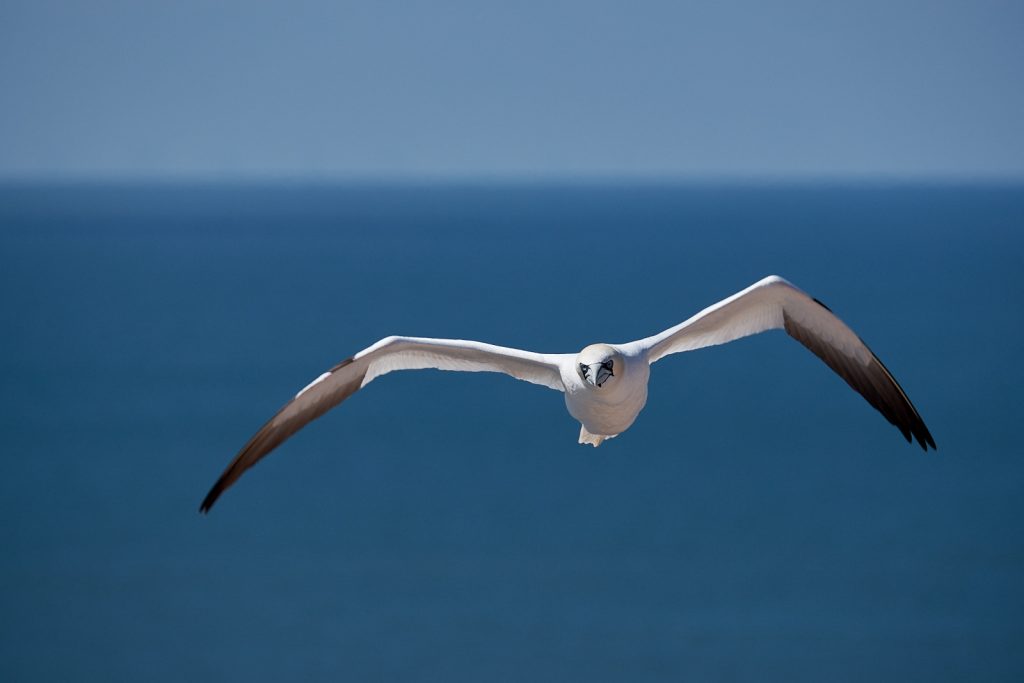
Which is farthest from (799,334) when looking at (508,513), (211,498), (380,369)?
(508,513)

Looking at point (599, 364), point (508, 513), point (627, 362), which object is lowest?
point (508, 513)

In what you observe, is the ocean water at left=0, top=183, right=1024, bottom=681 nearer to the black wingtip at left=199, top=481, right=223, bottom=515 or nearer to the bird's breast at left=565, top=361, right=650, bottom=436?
the black wingtip at left=199, top=481, right=223, bottom=515

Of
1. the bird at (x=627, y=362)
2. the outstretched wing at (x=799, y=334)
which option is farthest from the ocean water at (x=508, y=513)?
the bird at (x=627, y=362)

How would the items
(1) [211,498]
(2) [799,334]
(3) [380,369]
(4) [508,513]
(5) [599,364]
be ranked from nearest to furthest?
(5) [599,364], (1) [211,498], (3) [380,369], (2) [799,334], (4) [508,513]

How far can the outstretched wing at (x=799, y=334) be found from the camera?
66.5 ft

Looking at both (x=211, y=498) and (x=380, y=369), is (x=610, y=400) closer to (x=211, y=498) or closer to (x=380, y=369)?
(x=380, y=369)

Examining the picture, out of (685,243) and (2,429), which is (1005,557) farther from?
(685,243)

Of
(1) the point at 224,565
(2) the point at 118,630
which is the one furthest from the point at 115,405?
(2) the point at 118,630

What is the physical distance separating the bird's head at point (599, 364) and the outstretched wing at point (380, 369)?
1.28 meters

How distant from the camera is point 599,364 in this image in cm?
1852

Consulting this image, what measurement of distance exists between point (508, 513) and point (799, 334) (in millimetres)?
49447

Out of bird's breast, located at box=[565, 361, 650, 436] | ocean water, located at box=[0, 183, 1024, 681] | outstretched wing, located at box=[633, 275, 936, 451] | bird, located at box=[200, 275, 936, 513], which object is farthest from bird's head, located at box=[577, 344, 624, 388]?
ocean water, located at box=[0, 183, 1024, 681]

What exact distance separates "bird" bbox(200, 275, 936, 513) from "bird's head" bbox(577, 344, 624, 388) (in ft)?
1.16

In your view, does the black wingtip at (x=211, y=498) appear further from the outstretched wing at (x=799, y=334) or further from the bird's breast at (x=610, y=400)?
the outstretched wing at (x=799, y=334)
